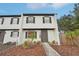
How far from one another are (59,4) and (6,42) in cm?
95

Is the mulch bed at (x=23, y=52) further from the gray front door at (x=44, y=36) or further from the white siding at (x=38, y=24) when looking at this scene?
the white siding at (x=38, y=24)

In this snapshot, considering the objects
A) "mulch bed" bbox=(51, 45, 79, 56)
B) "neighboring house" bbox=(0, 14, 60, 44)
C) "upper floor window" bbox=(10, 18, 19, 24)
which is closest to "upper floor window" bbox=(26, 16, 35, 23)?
"neighboring house" bbox=(0, 14, 60, 44)

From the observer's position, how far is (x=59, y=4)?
9.93ft

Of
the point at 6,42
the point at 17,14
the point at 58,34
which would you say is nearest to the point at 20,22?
the point at 17,14

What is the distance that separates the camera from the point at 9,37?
299 centimetres

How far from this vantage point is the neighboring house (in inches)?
118

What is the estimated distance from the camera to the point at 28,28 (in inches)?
119

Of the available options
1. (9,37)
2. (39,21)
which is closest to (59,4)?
(39,21)

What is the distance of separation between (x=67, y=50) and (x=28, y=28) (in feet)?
2.12

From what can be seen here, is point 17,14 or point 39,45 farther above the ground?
point 17,14

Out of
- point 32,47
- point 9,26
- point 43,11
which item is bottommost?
point 32,47

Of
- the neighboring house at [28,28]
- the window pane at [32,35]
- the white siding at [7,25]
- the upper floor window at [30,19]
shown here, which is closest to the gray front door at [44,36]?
the neighboring house at [28,28]

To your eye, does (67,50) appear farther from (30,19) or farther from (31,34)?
(30,19)

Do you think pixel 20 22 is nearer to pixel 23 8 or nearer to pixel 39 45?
pixel 23 8
